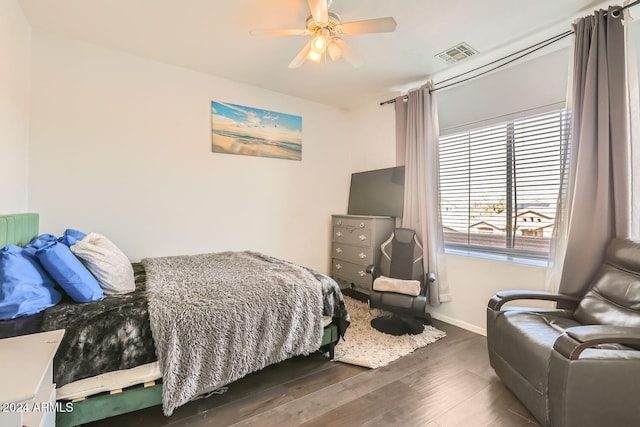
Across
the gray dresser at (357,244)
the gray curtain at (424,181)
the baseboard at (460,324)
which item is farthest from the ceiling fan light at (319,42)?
the baseboard at (460,324)

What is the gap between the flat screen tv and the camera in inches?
141

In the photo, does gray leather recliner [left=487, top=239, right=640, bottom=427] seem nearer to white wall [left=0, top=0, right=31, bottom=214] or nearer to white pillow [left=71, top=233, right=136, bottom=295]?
white pillow [left=71, top=233, right=136, bottom=295]

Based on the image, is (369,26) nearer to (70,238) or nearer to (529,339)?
(529,339)

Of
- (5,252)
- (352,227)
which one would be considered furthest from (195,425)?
(352,227)

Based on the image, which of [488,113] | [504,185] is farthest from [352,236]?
[488,113]

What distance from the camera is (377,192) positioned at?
389 cm

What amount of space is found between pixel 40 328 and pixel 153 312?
1.53ft

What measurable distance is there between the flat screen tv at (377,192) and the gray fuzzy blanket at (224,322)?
5.70 feet

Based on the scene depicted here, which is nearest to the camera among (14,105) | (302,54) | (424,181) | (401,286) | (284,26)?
(14,105)

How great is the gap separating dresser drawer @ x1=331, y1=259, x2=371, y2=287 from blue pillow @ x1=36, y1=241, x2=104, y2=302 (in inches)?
103

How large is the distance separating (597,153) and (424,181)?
4.69ft

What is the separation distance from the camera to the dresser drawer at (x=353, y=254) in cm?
347

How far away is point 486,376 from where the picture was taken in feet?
6.86

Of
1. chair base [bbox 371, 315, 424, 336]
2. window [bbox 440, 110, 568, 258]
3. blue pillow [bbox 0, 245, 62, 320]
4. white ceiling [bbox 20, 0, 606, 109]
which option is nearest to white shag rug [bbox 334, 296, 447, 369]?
chair base [bbox 371, 315, 424, 336]
